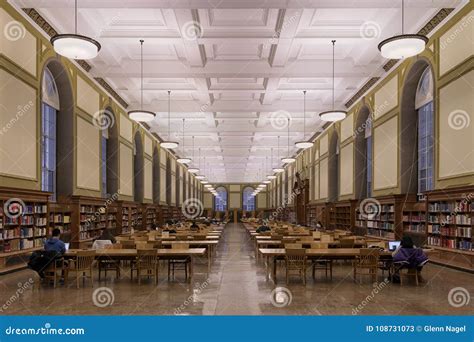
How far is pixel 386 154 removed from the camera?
16125mm

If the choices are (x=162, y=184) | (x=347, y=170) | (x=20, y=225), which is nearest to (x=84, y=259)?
(x=20, y=225)

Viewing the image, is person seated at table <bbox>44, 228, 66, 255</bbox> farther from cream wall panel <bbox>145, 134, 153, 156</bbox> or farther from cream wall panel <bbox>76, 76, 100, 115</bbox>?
cream wall panel <bbox>145, 134, 153, 156</bbox>

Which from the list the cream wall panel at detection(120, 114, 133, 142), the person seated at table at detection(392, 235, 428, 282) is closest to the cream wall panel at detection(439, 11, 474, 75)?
the person seated at table at detection(392, 235, 428, 282)

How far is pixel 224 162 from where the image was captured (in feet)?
142

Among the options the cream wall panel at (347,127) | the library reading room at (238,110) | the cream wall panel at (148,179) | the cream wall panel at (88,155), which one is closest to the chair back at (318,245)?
the library reading room at (238,110)

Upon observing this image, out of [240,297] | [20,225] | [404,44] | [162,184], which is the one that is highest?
[404,44]

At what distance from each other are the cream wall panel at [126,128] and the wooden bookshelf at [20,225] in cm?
925

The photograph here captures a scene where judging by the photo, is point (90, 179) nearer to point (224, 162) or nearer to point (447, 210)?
point (447, 210)

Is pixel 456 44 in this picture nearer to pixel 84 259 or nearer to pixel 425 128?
pixel 425 128

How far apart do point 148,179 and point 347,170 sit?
1146 cm

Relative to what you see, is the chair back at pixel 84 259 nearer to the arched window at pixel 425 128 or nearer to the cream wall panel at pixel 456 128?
the cream wall panel at pixel 456 128

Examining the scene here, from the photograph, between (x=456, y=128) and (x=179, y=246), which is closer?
(x=179, y=246)

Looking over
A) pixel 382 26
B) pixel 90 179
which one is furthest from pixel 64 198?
pixel 382 26

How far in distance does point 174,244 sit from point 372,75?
8.80 meters
